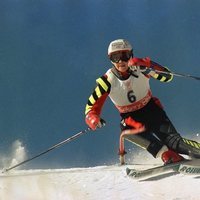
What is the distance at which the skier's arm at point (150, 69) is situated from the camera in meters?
5.48

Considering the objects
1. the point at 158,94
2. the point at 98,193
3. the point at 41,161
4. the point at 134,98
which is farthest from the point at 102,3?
the point at 98,193

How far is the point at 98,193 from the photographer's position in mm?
4816

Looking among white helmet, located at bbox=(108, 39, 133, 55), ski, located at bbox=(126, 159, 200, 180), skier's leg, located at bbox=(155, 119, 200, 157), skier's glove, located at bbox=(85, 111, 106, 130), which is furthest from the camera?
white helmet, located at bbox=(108, 39, 133, 55)

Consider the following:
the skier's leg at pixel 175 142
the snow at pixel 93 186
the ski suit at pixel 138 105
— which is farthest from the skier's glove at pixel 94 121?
the skier's leg at pixel 175 142

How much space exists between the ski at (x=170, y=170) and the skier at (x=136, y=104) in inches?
10.2

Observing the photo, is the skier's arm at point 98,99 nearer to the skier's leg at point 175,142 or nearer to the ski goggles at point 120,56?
the ski goggles at point 120,56

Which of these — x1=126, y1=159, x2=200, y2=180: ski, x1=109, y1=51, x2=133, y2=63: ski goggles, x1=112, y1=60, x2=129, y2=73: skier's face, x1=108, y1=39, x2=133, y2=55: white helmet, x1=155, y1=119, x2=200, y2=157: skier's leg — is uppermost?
x1=108, y1=39, x2=133, y2=55: white helmet

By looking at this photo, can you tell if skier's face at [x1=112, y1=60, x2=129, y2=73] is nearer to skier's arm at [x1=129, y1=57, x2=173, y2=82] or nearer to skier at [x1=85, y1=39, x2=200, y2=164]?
skier at [x1=85, y1=39, x2=200, y2=164]

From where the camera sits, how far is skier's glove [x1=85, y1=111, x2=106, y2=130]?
5.42 meters

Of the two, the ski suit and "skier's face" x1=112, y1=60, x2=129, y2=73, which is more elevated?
"skier's face" x1=112, y1=60, x2=129, y2=73

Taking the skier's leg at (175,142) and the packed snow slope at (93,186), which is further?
the skier's leg at (175,142)

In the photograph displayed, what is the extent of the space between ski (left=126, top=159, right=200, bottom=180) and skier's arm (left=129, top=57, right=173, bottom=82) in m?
0.99

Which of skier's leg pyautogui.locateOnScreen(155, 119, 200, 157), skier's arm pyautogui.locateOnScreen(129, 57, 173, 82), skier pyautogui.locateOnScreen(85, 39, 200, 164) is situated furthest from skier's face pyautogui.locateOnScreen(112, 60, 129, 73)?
skier's leg pyautogui.locateOnScreen(155, 119, 200, 157)

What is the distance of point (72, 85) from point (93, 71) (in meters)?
0.94
